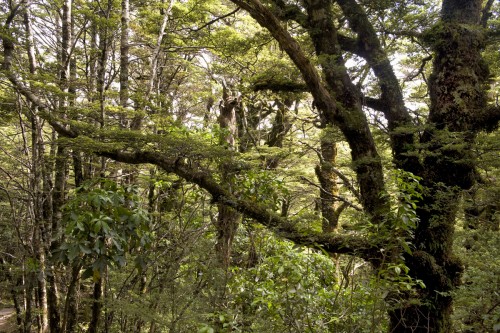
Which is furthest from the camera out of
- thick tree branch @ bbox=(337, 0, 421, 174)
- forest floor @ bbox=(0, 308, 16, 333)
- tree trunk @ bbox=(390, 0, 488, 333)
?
forest floor @ bbox=(0, 308, 16, 333)

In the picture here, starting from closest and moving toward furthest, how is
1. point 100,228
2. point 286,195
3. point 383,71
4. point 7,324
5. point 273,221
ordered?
point 100,228 < point 273,221 < point 286,195 < point 383,71 < point 7,324

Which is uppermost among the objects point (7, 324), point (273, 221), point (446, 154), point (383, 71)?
point (383, 71)

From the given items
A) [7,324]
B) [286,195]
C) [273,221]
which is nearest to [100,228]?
[273,221]

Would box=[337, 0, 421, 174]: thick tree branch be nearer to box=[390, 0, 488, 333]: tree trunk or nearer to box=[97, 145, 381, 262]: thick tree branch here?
box=[390, 0, 488, 333]: tree trunk

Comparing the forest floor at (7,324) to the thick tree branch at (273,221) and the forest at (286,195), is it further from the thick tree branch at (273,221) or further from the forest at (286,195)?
the thick tree branch at (273,221)

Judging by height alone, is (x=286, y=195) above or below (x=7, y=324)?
above

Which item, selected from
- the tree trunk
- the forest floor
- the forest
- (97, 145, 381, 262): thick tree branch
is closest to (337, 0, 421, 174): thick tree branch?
the forest

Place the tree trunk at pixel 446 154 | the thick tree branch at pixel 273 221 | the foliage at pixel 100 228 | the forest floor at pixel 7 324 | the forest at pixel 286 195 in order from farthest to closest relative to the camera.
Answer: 1. the forest floor at pixel 7 324
2. the tree trunk at pixel 446 154
3. the thick tree branch at pixel 273 221
4. the forest at pixel 286 195
5. the foliage at pixel 100 228

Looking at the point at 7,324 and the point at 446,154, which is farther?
the point at 7,324

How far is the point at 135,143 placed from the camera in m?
4.32

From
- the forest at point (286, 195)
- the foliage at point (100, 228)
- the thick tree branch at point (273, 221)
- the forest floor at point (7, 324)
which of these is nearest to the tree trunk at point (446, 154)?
the forest at point (286, 195)

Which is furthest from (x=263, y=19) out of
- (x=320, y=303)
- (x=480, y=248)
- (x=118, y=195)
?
(x=480, y=248)

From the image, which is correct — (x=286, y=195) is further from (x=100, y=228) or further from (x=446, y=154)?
(x=100, y=228)

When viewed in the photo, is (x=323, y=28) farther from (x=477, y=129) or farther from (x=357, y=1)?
(x=477, y=129)
